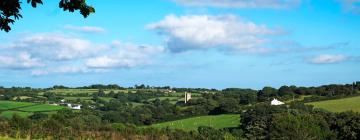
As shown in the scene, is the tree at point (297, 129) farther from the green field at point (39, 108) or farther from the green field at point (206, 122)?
the green field at point (39, 108)

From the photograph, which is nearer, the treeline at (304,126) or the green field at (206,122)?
the treeline at (304,126)

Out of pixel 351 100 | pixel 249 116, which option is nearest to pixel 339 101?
pixel 351 100

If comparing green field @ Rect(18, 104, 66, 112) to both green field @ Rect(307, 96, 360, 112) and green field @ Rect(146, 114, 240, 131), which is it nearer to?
green field @ Rect(146, 114, 240, 131)

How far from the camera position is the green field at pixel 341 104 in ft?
363

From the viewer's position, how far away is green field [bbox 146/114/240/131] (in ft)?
361

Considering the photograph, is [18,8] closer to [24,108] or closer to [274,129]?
[274,129]

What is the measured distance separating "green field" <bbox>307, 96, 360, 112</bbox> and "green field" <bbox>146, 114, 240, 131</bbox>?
19.3 m

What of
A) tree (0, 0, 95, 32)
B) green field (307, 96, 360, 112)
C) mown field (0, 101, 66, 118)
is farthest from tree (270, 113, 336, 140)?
tree (0, 0, 95, 32)

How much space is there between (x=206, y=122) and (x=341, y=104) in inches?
1167

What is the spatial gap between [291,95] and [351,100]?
31.0 m

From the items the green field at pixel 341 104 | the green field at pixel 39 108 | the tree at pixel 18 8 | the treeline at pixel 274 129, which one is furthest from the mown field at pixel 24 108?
the tree at pixel 18 8

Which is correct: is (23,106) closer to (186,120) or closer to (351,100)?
(186,120)

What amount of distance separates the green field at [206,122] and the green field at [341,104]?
19336 millimetres

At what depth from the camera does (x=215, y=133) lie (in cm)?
9762
